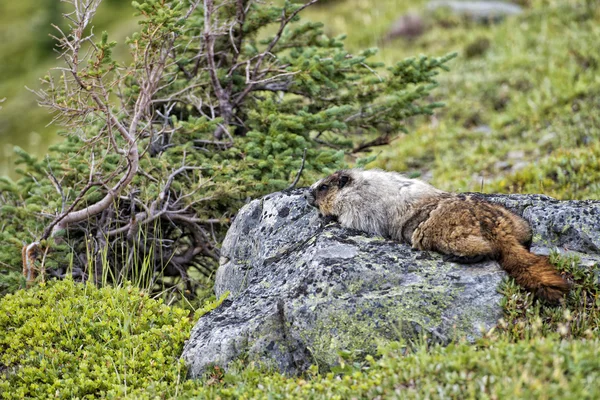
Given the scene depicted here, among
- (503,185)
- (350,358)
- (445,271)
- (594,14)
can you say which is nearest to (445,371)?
(350,358)

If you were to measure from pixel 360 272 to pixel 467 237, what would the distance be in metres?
1.07

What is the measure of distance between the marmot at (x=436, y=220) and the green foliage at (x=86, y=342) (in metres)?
2.18

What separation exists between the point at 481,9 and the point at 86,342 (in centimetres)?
2059

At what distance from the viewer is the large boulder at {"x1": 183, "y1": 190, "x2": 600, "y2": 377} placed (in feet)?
17.1

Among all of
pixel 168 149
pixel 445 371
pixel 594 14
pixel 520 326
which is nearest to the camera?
pixel 445 371

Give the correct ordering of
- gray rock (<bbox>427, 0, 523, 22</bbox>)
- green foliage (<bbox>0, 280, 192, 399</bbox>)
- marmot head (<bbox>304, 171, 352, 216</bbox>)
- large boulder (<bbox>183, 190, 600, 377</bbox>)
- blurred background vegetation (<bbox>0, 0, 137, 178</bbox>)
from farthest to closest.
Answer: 1. blurred background vegetation (<bbox>0, 0, 137, 178</bbox>)
2. gray rock (<bbox>427, 0, 523, 22</bbox>)
3. marmot head (<bbox>304, 171, 352, 216</bbox>)
4. green foliage (<bbox>0, 280, 192, 399</bbox>)
5. large boulder (<bbox>183, 190, 600, 377</bbox>)

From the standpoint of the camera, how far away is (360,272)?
5.61 metres

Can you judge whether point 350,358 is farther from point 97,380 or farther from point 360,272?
point 97,380

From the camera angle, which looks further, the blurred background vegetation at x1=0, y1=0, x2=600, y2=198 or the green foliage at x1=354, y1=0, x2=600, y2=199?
the blurred background vegetation at x1=0, y1=0, x2=600, y2=198

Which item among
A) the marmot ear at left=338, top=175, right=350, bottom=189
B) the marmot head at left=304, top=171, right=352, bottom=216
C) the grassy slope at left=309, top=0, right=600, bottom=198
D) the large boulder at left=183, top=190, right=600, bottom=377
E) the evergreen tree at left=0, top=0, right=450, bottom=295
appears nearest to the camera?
the large boulder at left=183, top=190, right=600, bottom=377

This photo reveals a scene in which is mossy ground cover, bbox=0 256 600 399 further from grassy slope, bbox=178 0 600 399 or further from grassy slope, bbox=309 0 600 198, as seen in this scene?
grassy slope, bbox=309 0 600 198

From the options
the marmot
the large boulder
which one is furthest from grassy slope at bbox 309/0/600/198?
the large boulder

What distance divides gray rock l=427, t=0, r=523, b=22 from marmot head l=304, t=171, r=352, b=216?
16.8 metres

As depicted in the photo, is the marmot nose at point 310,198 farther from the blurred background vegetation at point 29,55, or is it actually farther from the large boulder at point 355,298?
the blurred background vegetation at point 29,55
